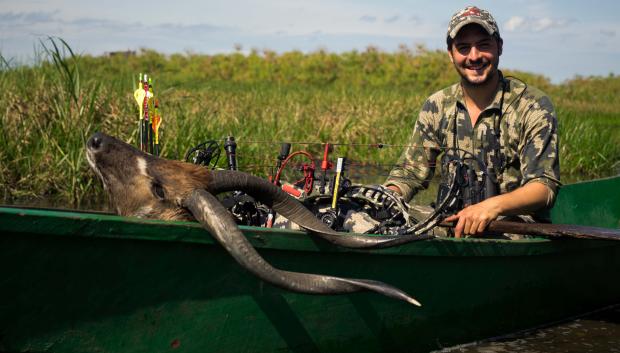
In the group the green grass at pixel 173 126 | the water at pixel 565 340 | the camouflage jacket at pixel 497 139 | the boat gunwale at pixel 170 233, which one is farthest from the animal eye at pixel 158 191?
the water at pixel 565 340

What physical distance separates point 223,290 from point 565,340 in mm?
2866

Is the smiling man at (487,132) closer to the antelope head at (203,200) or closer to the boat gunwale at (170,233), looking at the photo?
the boat gunwale at (170,233)

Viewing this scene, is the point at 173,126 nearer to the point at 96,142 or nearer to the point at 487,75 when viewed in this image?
the point at 487,75

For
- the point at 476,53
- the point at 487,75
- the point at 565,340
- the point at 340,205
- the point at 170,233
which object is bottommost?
the point at 565,340

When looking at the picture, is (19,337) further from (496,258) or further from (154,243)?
(496,258)

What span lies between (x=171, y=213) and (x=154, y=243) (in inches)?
13.0

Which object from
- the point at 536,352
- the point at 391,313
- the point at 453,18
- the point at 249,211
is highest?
the point at 453,18

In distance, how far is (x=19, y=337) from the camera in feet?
12.2

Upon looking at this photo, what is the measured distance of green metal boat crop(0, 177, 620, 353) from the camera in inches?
144

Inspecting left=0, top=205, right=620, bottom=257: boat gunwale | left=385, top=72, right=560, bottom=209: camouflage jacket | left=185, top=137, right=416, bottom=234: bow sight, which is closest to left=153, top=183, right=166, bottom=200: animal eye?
left=0, top=205, right=620, bottom=257: boat gunwale

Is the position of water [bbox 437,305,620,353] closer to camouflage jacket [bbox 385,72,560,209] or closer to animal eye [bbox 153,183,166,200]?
camouflage jacket [bbox 385,72,560,209]

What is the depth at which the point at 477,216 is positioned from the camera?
494 cm

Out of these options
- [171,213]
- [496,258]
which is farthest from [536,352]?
[171,213]

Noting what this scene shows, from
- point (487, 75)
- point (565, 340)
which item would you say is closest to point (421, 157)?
point (487, 75)
